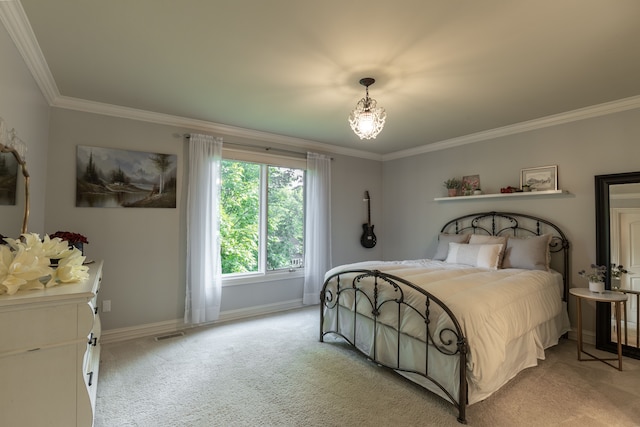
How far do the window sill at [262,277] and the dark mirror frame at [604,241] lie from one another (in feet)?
11.7

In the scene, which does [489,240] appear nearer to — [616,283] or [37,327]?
[616,283]

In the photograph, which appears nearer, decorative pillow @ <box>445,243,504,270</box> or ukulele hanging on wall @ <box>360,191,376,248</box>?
decorative pillow @ <box>445,243,504,270</box>

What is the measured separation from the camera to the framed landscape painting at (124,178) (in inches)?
126

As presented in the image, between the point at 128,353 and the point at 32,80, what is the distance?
2.56 metres

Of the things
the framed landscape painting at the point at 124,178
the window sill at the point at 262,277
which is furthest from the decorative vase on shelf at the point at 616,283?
the framed landscape painting at the point at 124,178

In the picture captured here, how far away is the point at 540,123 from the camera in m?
3.64

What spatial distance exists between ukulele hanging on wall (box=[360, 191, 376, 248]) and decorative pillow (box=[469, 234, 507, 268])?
174 cm

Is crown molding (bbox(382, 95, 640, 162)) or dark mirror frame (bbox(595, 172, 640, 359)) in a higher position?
crown molding (bbox(382, 95, 640, 162))

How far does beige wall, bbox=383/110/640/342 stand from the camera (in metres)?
3.20

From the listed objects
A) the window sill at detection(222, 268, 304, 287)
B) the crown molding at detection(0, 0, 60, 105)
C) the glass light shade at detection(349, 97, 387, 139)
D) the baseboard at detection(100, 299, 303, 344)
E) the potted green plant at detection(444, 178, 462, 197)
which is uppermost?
the crown molding at detection(0, 0, 60, 105)

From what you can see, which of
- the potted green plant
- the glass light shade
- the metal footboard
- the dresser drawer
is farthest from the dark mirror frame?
the dresser drawer

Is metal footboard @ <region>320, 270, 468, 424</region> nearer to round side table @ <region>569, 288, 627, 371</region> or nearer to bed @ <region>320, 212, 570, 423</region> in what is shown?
bed @ <region>320, 212, 570, 423</region>

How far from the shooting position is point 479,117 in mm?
3578

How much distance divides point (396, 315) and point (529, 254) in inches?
76.5
